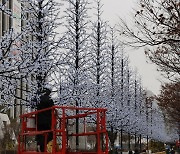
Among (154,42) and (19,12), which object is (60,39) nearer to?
(19,12)

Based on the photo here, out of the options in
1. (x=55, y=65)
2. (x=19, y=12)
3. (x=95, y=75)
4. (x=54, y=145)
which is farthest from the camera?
(x=95, y=75)

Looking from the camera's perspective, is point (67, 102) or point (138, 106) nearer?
point (67, 102)

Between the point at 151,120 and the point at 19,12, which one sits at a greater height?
the point at 19,12

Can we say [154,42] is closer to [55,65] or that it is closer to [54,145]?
[54,145]

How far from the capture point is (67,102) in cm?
1828

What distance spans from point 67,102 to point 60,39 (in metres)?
2.74

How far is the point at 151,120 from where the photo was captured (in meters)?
64.9

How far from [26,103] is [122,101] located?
20.3m

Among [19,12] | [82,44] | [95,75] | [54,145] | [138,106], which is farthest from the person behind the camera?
[138,106]

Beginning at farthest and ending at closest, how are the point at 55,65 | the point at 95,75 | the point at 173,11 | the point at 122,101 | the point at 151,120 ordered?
the point at 151,120
the point at 122,101
the point at 95,75
the point at 55,65
the point at 173,11

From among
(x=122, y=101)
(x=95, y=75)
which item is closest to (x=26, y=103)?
(x=95, y=75)

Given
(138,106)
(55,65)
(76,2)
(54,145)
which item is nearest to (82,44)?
(76,2)

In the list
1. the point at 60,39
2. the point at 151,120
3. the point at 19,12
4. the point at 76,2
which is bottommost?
the point at 151,120

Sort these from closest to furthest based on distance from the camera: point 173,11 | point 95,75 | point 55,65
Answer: point 173,11, point 55,65, point 95,75
